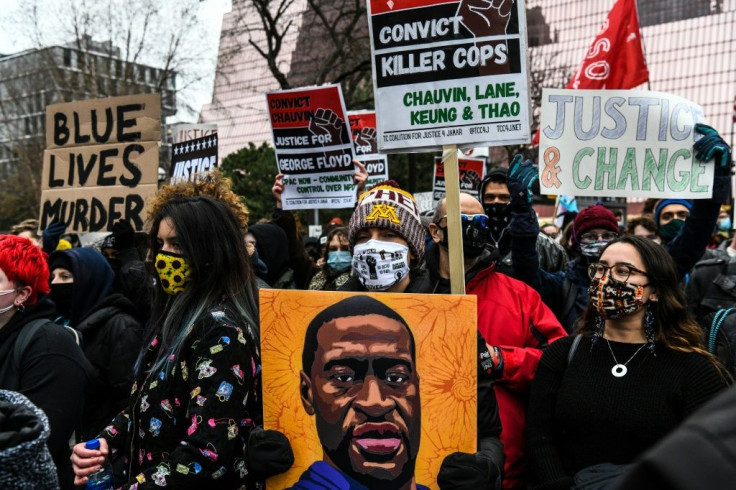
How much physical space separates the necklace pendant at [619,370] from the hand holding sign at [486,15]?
139 cm

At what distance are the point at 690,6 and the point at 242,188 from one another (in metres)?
52.6

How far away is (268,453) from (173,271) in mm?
793

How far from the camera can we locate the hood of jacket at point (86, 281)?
4645mm

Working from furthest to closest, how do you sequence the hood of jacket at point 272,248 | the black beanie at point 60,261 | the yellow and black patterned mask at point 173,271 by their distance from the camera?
the hood of jacket at point 272,248
the black beanie at point 60,261
the yellow and black patterned mask at point 173,271

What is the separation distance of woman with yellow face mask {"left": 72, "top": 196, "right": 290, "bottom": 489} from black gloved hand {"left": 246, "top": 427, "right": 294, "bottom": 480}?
6cm

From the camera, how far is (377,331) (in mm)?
2402

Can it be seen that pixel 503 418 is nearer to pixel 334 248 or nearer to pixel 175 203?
pixel 175 203

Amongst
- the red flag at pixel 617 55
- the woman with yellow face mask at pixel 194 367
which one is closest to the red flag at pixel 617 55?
the red flag at pixel 617 55

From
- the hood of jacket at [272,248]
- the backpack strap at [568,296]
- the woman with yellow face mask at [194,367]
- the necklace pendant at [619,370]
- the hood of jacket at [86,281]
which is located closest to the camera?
the woman with yellow face mask at [194,367]

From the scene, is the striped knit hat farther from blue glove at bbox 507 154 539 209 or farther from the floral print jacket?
the floral print jacket

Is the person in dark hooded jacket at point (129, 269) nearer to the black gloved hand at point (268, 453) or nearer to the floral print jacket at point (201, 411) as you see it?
the floral print jacket at point (201, 411)

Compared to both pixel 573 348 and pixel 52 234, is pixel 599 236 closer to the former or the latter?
pixel 573 348

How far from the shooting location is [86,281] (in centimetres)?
468

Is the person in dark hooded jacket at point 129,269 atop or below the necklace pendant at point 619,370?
atop
